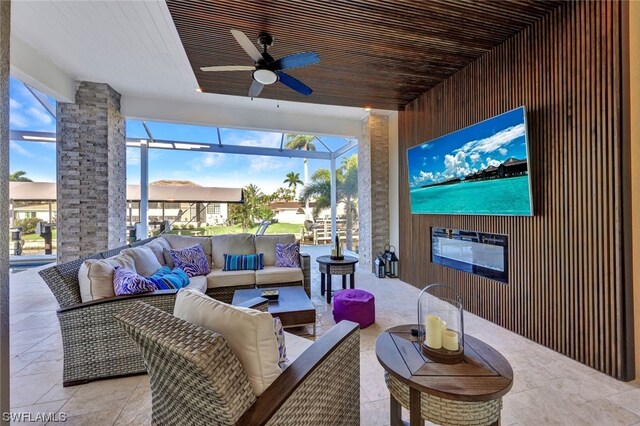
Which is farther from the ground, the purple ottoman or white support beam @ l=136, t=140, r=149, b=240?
white support beam @ l=136, t=140, r=149, b=240

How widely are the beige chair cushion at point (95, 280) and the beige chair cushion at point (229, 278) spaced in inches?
52.7

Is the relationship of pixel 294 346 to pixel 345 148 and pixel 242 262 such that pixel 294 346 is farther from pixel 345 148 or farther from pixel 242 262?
pixel 345 148

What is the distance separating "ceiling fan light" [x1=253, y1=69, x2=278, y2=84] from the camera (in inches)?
114

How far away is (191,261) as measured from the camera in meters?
3.62

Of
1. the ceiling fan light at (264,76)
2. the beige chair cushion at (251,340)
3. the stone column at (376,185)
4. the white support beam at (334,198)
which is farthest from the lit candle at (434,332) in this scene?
the white support beam at (334,198)

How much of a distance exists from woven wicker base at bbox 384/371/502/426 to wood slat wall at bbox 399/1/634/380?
172 centimetres

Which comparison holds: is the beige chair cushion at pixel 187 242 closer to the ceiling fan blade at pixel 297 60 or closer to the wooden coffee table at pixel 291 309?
the wooden coffee table at pixel 291 309

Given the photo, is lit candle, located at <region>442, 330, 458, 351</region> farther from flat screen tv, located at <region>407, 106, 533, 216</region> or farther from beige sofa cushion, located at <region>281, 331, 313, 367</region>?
flat screen tv, located at <region>407, 106, 533, 216</region>

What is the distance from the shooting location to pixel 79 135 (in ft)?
15.5

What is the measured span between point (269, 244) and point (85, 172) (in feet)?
11.6

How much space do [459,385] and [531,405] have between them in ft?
3.81

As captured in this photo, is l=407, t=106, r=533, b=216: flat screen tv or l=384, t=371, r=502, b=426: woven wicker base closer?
l=384, t=371, r=502, b=426: woven wicker base

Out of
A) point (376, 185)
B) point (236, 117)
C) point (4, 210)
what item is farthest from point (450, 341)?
point (236, 117)

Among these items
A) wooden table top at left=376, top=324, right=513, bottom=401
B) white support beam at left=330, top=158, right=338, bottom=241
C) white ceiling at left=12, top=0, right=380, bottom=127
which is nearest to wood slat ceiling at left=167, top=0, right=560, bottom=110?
white ceiling at left=12, top=0, right=380, bottom=127
